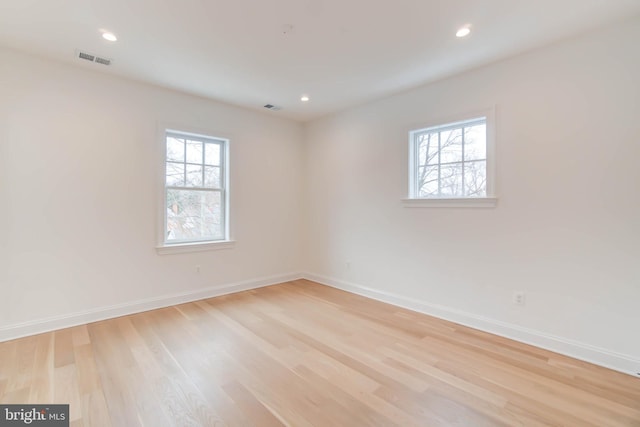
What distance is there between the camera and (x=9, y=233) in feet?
9.13

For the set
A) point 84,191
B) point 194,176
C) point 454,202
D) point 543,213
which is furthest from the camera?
point 194,176

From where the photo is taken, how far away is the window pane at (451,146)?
3.34m

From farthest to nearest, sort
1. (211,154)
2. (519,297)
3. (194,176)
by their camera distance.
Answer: (211,154) → (194,176) → (519,297)

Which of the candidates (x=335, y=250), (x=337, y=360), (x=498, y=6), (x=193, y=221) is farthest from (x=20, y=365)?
(x=498, y=6)

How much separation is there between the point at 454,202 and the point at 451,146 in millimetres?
657

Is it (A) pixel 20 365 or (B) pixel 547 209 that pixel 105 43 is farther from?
(B) pixel 547 209

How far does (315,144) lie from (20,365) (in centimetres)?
417

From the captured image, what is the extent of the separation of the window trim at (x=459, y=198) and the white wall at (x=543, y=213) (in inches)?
2.4

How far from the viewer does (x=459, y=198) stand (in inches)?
126

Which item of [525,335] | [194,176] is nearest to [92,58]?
[194,176]

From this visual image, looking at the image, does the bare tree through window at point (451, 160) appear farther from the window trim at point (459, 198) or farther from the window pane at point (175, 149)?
the window pane at point (175, 149)

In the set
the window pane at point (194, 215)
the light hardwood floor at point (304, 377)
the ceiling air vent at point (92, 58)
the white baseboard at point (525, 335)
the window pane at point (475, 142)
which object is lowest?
the light hardwood floor at point (304, 377)

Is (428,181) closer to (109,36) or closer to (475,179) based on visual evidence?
(475,179)

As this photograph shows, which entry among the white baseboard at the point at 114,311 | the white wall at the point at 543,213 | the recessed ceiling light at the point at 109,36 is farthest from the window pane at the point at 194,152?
the white wall at the point at 543,213
